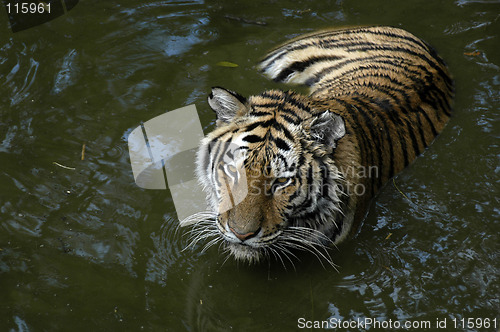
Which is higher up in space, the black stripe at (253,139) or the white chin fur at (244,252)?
the black stripe at (253,139)

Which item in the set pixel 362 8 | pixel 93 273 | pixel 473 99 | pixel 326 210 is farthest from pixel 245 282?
pixel 362 8

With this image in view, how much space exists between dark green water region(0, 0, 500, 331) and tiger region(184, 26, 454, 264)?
0.59ft

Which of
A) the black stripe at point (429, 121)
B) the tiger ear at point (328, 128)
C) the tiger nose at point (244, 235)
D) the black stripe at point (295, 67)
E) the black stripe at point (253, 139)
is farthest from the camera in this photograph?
the black stripe at point (295, 67)

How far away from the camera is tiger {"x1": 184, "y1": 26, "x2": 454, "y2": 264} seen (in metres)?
2.89

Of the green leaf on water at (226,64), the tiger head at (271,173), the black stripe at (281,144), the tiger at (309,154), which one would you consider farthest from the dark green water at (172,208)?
the black stripe at (281,144)

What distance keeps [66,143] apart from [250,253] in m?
1.83

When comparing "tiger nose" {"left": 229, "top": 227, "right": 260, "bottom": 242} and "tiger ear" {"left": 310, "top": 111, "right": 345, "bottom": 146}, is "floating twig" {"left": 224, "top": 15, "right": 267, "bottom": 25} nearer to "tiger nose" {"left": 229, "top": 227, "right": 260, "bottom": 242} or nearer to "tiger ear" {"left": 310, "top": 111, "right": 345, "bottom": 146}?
"tiger ear" {"left": 310, "top": 111, "right": 345, "bottom": 146}

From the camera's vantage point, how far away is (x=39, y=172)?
3.83m

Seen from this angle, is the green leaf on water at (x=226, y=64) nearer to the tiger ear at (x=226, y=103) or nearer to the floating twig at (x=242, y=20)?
the floating twig at (x=242, y=20)

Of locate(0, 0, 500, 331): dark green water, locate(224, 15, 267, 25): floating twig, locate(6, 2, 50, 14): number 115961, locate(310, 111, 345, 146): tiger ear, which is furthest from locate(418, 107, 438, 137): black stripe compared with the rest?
locate(6, 2, 50, 14): number 115961

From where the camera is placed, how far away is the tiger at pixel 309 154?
289cm

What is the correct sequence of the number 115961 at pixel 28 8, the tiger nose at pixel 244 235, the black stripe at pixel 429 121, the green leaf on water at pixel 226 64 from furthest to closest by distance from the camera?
the number 115961 at pixel 28 8
the green leaf on water at pixel 226 64
the black stripe at pixel 429 121
the tiger nose at pixel 244 235

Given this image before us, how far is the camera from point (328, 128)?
2.95m

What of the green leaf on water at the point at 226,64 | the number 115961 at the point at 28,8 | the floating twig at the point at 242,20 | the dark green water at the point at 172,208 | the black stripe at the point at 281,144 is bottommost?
the dark green water at the point at 172,208
